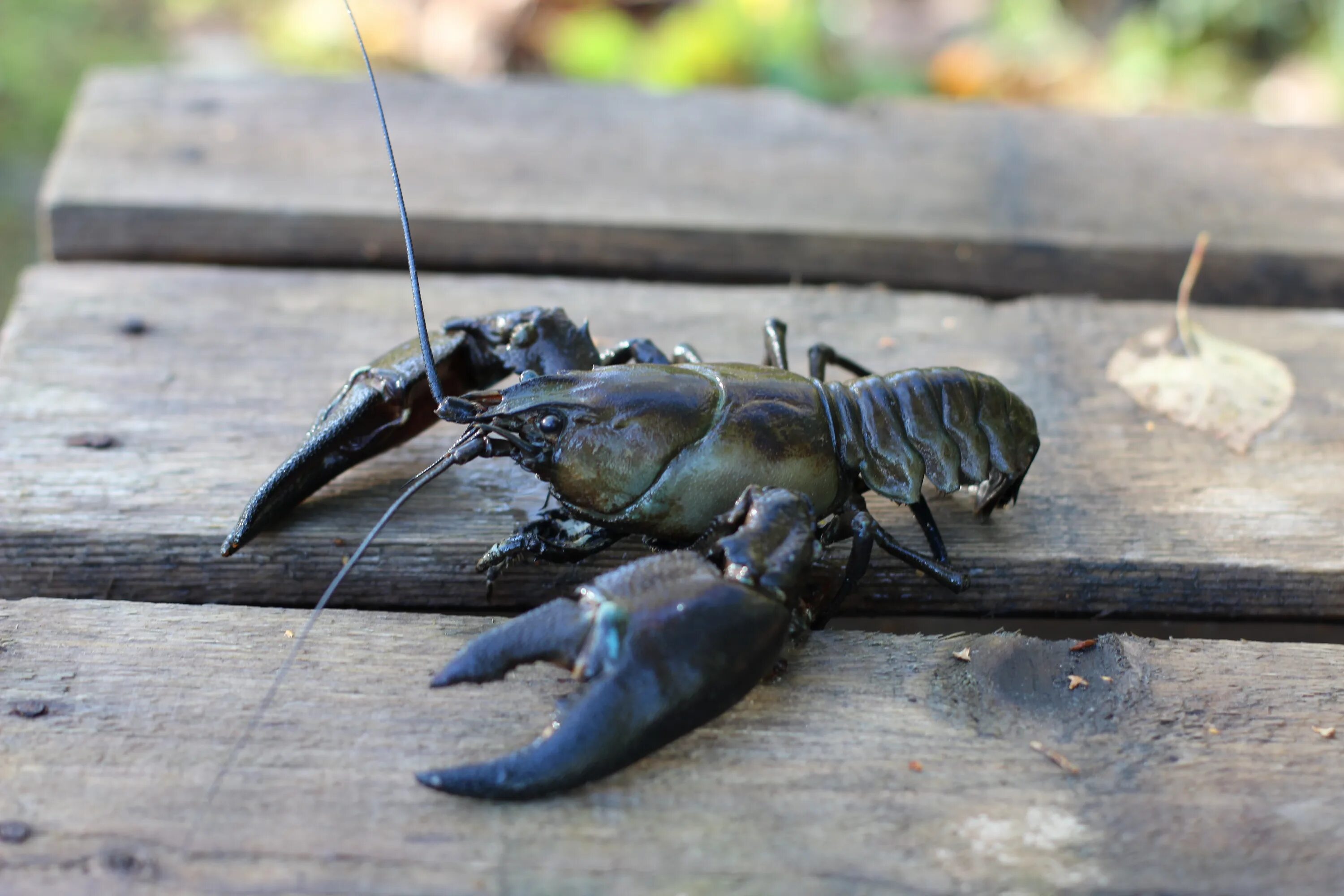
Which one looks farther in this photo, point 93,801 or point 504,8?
point 504,8

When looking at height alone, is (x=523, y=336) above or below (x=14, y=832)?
above

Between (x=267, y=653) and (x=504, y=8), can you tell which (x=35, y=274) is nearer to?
(x=267, y=653)

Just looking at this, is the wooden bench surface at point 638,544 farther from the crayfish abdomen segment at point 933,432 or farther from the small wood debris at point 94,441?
the crayfish abdomen segment at point 933,432

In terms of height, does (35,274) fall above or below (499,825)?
above

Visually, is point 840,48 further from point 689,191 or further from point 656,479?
point 656,479

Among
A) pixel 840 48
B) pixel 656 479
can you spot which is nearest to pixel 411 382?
pixel 656 479

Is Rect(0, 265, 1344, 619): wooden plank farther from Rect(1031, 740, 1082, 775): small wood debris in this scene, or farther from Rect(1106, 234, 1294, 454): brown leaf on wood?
Rect(1031, 740, 1082, 775): small wood debris

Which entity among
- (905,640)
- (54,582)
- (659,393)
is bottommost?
(54,582)

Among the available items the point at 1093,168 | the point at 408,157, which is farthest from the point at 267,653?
the point at 1093,168
